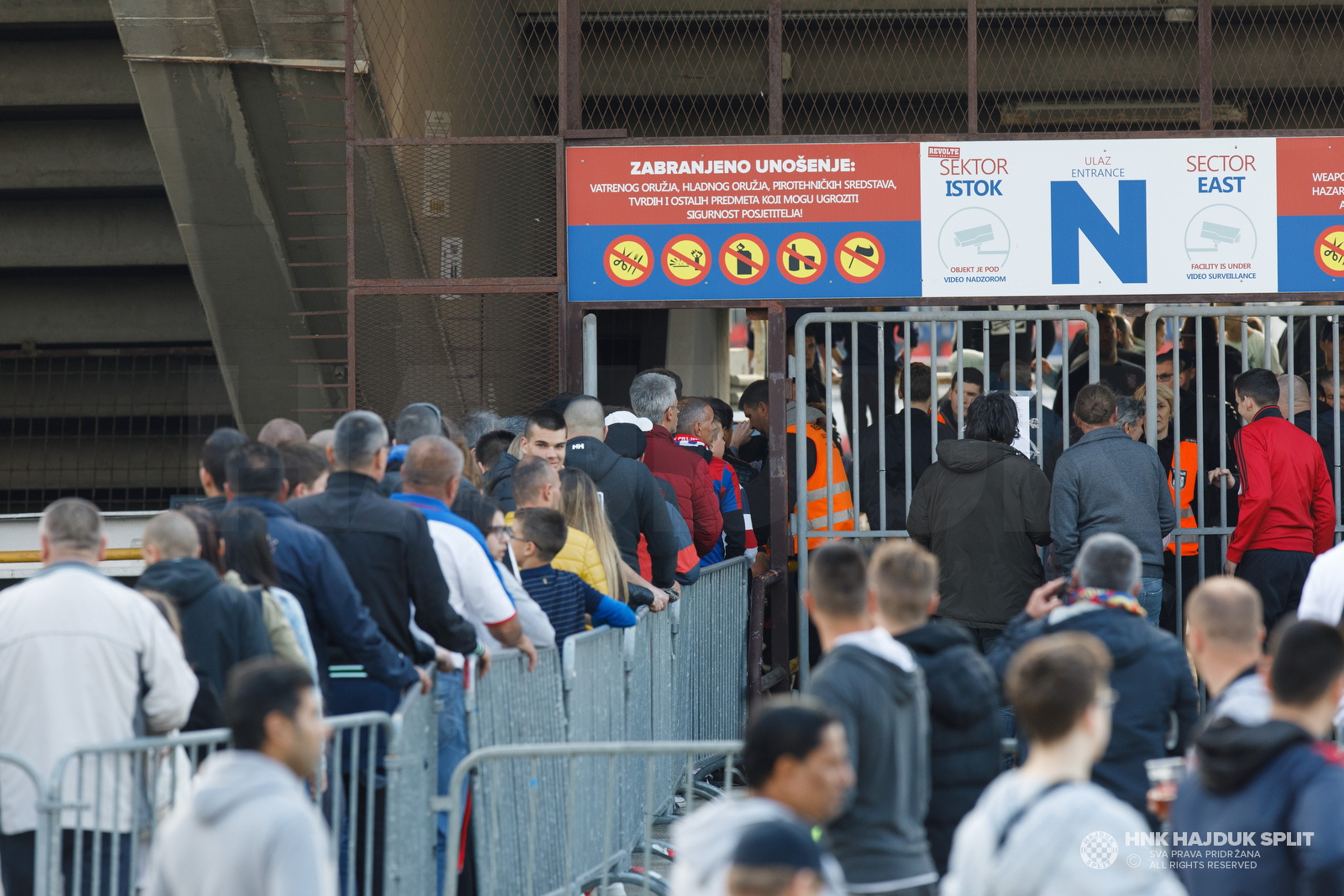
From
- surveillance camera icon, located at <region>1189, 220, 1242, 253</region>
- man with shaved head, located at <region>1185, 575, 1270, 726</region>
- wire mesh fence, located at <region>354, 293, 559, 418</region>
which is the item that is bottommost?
man with shaved head, located at <region>1185, 575, 1270, 726</region>

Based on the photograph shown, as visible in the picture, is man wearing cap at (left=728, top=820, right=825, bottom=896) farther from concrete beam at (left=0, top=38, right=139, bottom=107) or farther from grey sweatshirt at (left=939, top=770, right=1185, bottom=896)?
concrete beam at (left=0, top=38, right=139, bottom=107)

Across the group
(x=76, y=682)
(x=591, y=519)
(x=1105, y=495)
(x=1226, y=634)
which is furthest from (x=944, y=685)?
(x=1105, y=495)

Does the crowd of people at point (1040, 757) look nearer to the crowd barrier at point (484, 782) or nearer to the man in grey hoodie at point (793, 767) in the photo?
the man in grey hoodie at point (793, 767)

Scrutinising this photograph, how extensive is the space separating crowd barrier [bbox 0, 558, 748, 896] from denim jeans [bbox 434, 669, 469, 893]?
10 cm

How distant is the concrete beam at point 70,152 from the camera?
38.6 feet

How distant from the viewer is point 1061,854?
113 inches

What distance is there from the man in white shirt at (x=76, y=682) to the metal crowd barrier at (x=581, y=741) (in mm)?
981

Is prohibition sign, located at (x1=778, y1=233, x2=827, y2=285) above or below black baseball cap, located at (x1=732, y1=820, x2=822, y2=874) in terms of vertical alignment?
above

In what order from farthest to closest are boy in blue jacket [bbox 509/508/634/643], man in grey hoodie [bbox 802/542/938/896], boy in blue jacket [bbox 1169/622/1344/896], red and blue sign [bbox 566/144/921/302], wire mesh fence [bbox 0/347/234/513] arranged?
1. wire mesh fence [bbox 0/347/234/513]
2. red and blue sign [bbox 566/144/921/302]
3. boy in blue jacket [bbox 509/508/634/643]
4. man in grey hoodie [bbox 802/542/938/896]
5. boy in blue jacket [bbox 1169/622/1344/896]

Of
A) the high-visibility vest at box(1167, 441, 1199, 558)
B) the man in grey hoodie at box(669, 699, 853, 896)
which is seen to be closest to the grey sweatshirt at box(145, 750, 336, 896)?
the man in grey hoodie at box(669, 699, 853, 896)

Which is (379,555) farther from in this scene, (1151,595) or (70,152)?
(70,152)

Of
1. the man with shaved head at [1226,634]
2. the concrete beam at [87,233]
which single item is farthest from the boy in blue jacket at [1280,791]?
the concrete beam at [87,233]

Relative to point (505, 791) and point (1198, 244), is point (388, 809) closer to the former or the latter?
point (505, 791)

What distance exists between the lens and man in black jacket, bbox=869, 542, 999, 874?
3998 millimetres
